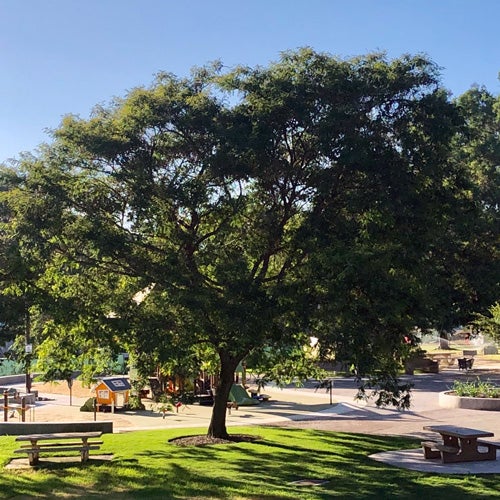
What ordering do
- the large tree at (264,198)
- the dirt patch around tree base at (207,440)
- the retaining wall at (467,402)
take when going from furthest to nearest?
the retaining wall at (467,402) → the dirt patch around tree base at (207,440) → the large tree at (264,198)

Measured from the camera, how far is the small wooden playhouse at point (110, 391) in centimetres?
2333

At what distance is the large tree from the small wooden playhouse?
9.45 m

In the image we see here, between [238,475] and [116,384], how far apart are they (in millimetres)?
13133

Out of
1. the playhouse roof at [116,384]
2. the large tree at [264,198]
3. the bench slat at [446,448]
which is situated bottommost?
the bench slat at [446,448]

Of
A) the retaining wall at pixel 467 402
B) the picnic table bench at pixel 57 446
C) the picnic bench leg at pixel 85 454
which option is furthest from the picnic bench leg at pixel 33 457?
the retaining wall at pixel 467 402

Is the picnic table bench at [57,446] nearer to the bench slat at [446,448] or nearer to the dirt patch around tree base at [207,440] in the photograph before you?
the dirt patch around tree base at [207,440]

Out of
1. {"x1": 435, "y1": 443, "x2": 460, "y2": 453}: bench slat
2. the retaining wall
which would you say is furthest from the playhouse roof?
{"x1": 435, "y1": 443, "x2": 460, "y2": 453}: bench slat

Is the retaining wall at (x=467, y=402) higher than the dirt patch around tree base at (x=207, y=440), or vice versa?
the retaining wall at (x=467, y=402)

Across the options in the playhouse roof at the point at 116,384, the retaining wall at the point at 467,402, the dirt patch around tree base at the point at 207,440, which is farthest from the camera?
the playhouse roof at the point at 116,384

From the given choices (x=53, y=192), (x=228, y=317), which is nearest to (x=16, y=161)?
(x=53, y=192)

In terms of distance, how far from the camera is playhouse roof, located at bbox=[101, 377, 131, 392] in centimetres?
2330

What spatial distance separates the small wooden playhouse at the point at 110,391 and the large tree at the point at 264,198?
9.45 m

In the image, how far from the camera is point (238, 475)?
37.2 ft

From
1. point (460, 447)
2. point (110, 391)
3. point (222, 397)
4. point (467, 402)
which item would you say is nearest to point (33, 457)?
point (222, 397)
